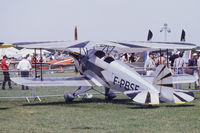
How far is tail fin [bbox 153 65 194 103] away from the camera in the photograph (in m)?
12.2

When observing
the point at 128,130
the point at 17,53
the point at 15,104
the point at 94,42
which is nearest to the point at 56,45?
the point at 94,42

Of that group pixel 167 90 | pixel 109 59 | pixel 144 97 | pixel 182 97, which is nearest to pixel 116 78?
pixel 109 59

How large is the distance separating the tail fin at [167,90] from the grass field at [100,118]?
0.29 metres

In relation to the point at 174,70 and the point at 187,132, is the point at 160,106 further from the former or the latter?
the point at 174,70

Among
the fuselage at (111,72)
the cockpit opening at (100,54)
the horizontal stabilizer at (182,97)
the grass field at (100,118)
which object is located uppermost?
the cockpit opening at (100,54)

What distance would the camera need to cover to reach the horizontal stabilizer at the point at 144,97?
460 inches

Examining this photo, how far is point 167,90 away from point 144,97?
835mm

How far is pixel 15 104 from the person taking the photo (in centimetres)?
1468

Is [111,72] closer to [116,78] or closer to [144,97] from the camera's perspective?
[116,78]

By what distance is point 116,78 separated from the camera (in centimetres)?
1373

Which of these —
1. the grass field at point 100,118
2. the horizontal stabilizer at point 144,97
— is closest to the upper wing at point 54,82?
the grass field at point 100,118

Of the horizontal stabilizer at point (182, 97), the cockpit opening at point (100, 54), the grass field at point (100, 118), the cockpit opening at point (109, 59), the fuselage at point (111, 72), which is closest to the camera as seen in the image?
the grass field at point (100, 118)

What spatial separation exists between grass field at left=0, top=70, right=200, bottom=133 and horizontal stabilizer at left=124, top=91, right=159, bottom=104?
0.94 feet

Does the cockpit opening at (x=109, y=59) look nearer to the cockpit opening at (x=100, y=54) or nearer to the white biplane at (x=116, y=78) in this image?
the white biplane at (x=116, y=78)
